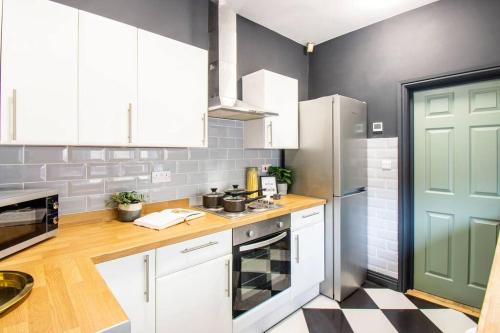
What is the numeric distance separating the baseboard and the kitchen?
0.03m

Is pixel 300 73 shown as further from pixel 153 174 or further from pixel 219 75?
pixel 153 174

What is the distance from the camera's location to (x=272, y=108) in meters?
2.43

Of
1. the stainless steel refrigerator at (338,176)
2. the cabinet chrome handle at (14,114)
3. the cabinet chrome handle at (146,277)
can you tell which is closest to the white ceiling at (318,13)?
the stainless steel refrigerator at (338,176)

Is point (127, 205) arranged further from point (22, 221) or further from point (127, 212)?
point (22, 221)

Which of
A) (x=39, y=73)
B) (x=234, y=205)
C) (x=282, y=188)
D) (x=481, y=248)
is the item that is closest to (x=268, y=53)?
(x=282, y=188)

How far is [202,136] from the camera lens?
1.95m

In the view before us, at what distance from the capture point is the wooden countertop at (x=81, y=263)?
0.70m

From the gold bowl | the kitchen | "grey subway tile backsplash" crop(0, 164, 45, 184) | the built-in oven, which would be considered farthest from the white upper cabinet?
the gold bowl

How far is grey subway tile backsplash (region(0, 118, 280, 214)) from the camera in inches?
60.0

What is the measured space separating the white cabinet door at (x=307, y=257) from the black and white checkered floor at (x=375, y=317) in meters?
0.21

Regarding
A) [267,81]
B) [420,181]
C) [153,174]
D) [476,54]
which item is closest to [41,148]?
[153,174]

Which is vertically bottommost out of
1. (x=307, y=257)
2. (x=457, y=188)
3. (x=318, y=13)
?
(x=307, y=257)

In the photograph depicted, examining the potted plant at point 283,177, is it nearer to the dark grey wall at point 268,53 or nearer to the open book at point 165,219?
the dark grey wall at point 268,53

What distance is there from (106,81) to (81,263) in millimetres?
988
